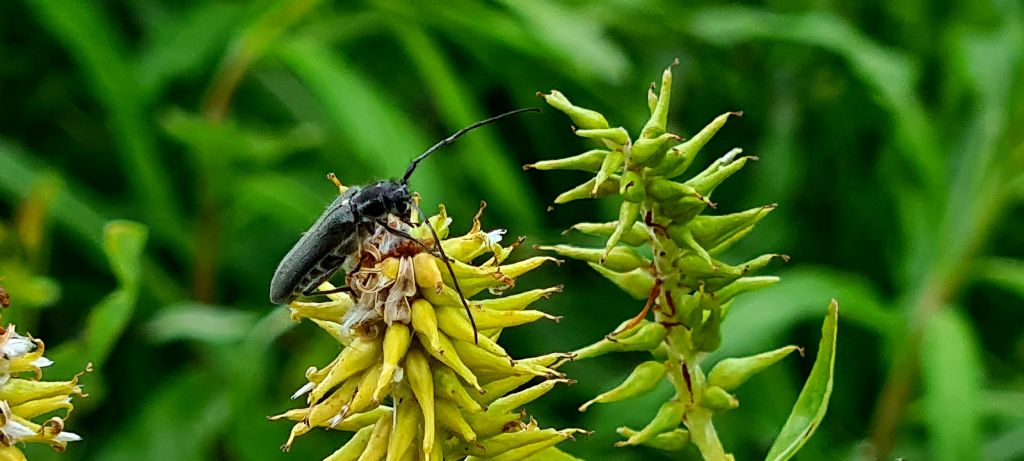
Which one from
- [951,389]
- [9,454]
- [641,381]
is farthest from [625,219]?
[951,389]

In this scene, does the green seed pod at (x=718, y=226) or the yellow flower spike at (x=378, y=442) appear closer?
the yellow flower spike at (x=378, y=442)

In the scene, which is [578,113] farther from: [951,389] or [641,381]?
[951,389]

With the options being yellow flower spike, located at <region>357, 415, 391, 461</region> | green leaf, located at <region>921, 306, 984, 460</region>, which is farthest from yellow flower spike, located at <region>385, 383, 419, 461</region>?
green leaf, located at <region>921, 306, 984, 460</region>

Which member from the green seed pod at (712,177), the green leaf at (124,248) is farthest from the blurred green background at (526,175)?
the green seed pod at (712,177)

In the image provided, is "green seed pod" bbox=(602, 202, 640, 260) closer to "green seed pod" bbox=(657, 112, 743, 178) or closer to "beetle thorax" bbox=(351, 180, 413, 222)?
"green seed pod" bbox=(657, 112, 743, 178)

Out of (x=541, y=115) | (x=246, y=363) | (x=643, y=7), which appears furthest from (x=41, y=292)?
(x=643, y=7)

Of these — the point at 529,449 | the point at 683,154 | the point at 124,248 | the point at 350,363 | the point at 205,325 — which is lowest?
the point at 529,449

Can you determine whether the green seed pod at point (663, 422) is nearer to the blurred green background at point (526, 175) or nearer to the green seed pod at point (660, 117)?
the green seed pod at point (660, 117)
